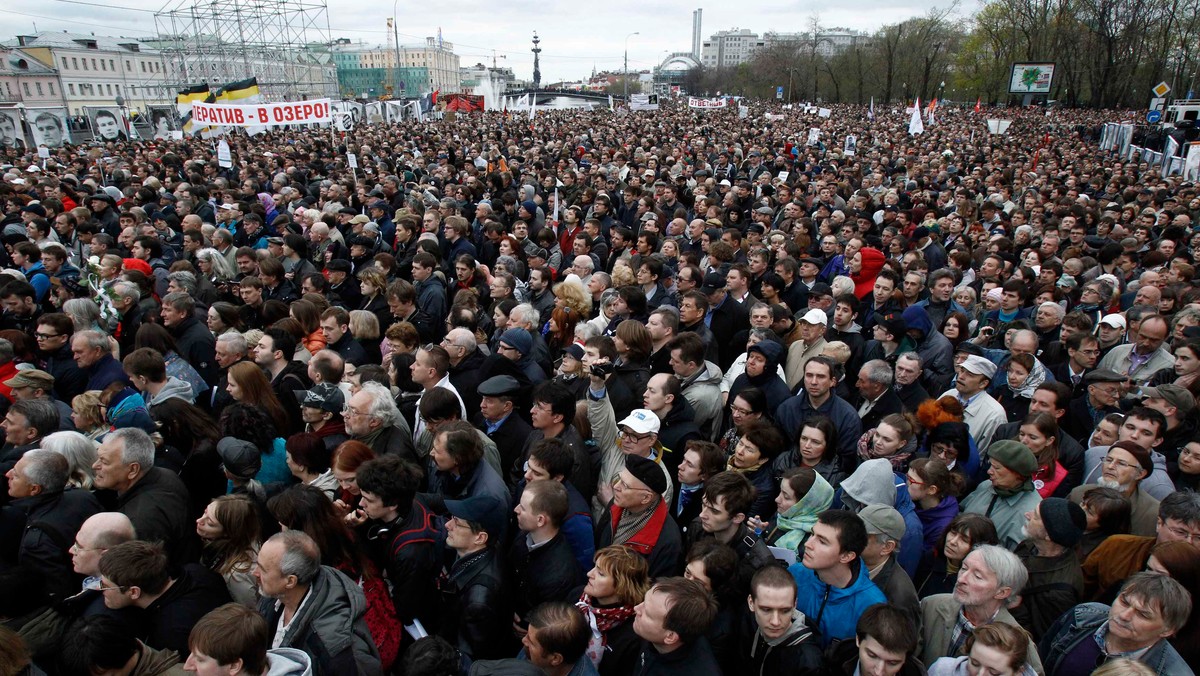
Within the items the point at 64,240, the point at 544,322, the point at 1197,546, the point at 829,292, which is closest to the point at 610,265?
the point at 544,322

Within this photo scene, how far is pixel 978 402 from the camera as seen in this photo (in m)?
4.61

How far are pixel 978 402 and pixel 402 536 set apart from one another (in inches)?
152

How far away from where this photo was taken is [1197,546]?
9.48 ft

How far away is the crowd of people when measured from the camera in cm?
265

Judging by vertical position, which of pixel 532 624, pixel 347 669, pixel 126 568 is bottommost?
pixel 347 669

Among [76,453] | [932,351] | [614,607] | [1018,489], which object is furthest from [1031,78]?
[76,453]

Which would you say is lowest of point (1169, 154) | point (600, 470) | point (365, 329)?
point (600, 470)

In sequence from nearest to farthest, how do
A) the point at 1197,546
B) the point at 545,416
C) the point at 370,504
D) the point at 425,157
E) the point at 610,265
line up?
1. the point at 1197,546
2. the point at 370,504
3. the point at 545,416
4. the point at 610,265
5. the point at 425,157

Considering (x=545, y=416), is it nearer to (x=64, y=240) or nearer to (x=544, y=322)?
→ (x=544, y=322)

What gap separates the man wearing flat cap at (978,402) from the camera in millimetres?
4488

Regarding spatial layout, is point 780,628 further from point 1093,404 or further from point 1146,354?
point 1146,354

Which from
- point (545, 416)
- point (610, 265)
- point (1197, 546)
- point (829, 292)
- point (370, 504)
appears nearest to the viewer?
point (1197, 546)

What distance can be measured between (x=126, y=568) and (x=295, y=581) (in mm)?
656

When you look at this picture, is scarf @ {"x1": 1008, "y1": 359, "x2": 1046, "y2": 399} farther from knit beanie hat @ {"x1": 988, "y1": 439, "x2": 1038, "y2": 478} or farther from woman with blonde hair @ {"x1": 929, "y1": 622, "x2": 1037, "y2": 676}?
woman with blonde hair @ {"x1": 929, "y1": 622, "x2": 1037, "y2": 676}
